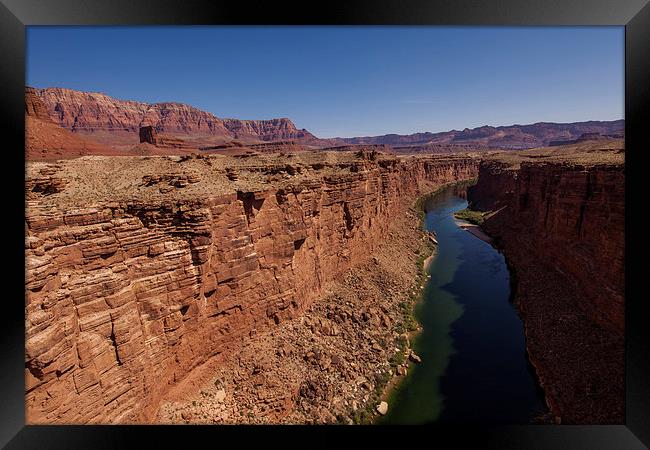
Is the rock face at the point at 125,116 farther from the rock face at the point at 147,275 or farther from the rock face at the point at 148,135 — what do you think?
the rock face at the point at 147,275

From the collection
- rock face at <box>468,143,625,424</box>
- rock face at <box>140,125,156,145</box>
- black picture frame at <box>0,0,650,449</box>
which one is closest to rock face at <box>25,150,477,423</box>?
black picture frame at <box>0,0,650,449</box>

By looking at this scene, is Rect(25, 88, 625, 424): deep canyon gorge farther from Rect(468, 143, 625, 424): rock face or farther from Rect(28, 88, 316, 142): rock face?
Rect(28, 88, 316, 142): rock face

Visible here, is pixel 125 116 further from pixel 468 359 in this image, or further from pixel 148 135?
pixel 468 359

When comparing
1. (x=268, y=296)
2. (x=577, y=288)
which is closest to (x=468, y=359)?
(x=577, y=288)

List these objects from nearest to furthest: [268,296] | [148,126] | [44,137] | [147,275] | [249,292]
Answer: [147,275], [249,292], [268,296], [44,137], [148,126]
